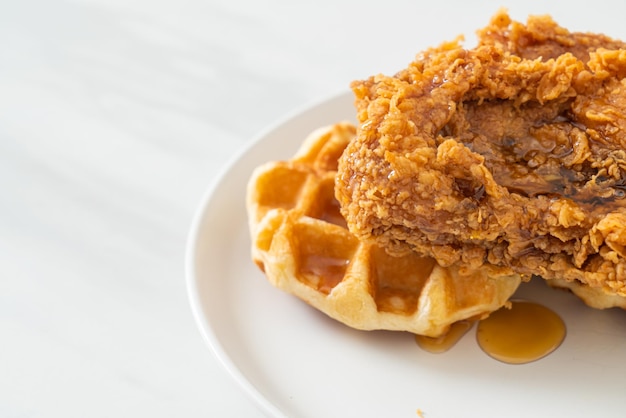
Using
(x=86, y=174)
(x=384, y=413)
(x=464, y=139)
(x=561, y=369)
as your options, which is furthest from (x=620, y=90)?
(x=86, y=174)

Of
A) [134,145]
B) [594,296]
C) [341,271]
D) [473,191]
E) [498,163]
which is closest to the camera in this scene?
[473,191]

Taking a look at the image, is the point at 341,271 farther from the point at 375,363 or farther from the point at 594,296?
the point at 594,296

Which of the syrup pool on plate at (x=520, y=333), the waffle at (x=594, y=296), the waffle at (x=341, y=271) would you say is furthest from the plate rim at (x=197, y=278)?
the waffle at (x=594, y=296)

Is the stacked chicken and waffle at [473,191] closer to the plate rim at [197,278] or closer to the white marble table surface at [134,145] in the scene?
the plate rim at [197,278]

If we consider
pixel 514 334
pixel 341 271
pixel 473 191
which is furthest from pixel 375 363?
pixel 473 191

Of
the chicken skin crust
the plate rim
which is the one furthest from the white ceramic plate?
the chicken skin crust

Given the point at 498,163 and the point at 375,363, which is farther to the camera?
the point at 375,363
